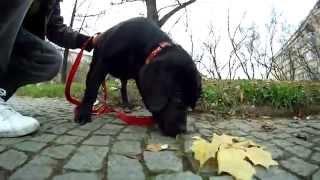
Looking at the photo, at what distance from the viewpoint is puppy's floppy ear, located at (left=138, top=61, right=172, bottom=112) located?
→ 289 centimetres

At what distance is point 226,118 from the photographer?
Answer: 409 centimetres

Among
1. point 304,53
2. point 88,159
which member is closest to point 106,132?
point 88,159

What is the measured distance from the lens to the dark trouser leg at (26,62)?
3120 millimetres

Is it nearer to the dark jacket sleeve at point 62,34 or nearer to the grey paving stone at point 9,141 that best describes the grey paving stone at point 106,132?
the grey paving stone at point 9,141

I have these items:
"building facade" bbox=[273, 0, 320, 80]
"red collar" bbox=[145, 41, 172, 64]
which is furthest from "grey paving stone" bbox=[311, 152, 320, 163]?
"building facade" bbox=[273, 0, 320, 80]

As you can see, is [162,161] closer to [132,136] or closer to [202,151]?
[202,151]

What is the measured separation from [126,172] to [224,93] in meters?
2.58

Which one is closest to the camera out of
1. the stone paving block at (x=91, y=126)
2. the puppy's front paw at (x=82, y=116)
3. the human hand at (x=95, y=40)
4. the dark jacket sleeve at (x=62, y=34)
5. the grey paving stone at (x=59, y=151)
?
the grey paving stone at (x=59, y=151)

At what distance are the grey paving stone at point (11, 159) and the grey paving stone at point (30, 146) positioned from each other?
8cm

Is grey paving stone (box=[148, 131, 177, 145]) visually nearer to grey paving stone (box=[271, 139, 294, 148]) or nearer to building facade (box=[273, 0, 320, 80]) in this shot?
grey paving stone (box=[271, 139, 294, 148])

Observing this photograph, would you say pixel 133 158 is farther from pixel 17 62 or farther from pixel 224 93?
pixel 224 93

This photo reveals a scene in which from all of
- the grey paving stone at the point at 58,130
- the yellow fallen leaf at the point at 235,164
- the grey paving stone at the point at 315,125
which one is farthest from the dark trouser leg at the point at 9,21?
the grey paving stone at the point at 315,125

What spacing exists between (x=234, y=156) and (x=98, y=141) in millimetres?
935

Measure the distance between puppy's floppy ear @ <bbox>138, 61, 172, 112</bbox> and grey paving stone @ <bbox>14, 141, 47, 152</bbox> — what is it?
76 centimetres
